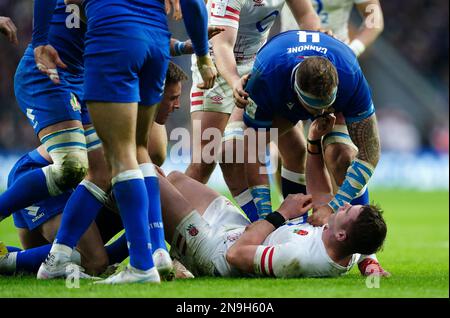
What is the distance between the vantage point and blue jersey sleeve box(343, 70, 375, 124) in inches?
223

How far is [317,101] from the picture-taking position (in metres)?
5.44

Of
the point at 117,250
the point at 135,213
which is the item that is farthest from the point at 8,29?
the point at 135,213

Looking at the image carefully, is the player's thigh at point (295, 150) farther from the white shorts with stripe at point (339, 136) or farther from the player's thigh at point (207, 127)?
the white shorts with stripe at point (339, 136)

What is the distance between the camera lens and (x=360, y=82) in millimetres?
5672

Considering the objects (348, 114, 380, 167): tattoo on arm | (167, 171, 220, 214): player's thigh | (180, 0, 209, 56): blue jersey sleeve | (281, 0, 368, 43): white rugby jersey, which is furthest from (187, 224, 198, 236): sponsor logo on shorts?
(281, 0, 368, 43): white rugby jersey

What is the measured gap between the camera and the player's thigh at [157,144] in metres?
6.55

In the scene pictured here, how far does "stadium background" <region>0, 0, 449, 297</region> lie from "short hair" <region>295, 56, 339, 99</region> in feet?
23.5

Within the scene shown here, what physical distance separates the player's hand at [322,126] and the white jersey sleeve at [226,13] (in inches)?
44.6

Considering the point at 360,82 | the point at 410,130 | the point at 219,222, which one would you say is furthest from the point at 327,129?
the point at 410,130

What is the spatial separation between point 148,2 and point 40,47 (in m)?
0.99

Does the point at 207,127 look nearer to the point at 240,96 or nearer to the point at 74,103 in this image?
the point at 240,96

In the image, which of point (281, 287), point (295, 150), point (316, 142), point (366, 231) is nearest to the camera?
point (281, 287)

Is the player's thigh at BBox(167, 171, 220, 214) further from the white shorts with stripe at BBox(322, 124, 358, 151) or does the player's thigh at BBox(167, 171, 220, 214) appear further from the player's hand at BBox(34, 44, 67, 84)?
the player's hand at BBox(34, 44, 67, 84)

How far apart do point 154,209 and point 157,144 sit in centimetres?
144
